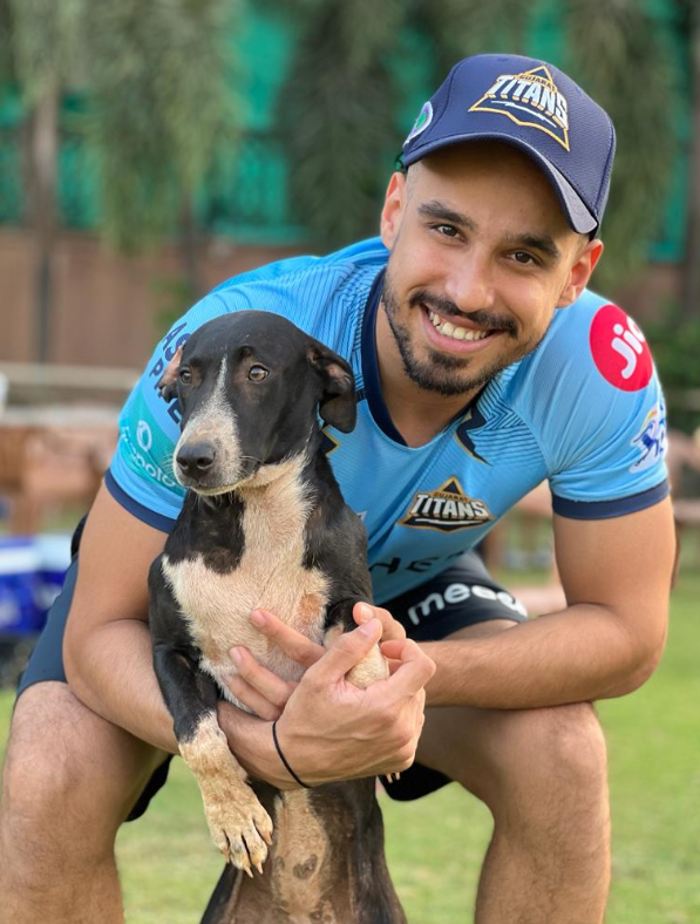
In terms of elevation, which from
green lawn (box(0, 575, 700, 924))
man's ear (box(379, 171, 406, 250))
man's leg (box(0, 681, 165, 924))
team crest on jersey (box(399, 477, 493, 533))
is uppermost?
man's ear (box(379, 171, 406, 250))

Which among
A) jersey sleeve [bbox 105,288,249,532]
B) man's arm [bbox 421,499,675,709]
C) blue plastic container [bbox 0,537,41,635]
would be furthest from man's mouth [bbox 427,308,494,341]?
→ blue plastic container [bbox 0,537,41,635]

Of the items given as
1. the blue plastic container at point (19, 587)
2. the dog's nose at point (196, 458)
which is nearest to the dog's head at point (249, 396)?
the dog's nose at point (196, 458)

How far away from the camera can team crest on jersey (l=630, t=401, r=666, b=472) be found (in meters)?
3.45

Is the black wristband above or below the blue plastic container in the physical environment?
above

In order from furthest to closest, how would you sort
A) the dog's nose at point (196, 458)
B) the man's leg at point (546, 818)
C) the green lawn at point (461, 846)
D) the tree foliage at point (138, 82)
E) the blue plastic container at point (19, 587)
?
the tree foliage at point (138, 82) < the blue plastic container at point (19, 587) < the green lawn at point (461, 846) < the man's leg at point (546, 818) < the dog's nose at point (196, 458)

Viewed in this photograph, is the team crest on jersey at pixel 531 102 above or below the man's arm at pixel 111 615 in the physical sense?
above

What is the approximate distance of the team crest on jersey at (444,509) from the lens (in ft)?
11.2

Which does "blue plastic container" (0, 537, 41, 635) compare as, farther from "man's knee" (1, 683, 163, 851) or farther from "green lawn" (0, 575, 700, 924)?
"man's knee" (1, 683, 163, 851)

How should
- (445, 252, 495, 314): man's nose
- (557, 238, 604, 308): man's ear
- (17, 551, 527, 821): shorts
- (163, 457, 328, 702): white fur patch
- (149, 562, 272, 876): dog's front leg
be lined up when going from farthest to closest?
(17, 551, 527, 821): shorts < (557, 238, 604, 308): man's ear < (445, 252, 495, 314): man's nose < (163, 457, 328, 702): white fur patch < (149, 562, 272, 876): dog's front leg

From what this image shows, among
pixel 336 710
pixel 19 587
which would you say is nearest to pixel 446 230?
pixel 336 710

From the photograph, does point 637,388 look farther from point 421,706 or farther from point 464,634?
point 421,706

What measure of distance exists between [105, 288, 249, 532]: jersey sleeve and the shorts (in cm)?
38

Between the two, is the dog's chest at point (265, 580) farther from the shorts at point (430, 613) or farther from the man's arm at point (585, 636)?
the shorts at point (430, 613)

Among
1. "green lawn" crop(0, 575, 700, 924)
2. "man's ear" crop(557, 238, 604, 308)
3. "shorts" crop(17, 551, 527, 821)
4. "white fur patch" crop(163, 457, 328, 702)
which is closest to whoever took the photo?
"white fur patch" crop(163, 457, 328, 702)
